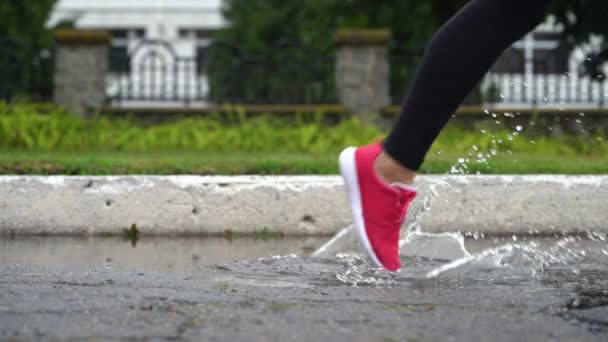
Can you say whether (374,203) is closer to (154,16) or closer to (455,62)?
(455,62)

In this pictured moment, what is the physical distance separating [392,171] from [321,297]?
47cm

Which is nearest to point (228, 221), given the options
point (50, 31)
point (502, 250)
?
point (502, 250)

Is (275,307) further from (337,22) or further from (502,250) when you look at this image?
(337,22)

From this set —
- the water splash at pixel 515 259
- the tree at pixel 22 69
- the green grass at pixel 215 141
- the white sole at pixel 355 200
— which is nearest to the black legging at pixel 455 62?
the white sole at pixel 355 200

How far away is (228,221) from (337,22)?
1182 cm

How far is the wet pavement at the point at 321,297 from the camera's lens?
7.43ft

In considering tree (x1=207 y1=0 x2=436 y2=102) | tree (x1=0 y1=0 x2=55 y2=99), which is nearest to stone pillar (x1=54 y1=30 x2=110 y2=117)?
tree (x1=0 y1=0 x2=55 y2=99)

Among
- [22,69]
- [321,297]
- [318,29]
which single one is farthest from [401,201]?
[318,29]

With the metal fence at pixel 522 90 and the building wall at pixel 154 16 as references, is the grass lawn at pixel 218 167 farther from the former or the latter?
the building wall at pixel 154 16

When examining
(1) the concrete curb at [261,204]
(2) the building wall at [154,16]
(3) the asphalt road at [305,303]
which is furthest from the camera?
(2) the building wall at [154,16]

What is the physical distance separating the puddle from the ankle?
857mm

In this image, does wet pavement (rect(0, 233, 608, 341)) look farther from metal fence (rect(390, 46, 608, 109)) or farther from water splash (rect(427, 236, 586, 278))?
metal fence (rect(390, 46, 608, 109))

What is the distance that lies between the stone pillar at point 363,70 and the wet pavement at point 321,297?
8873 mm

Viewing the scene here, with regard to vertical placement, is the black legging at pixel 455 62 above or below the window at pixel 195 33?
below
